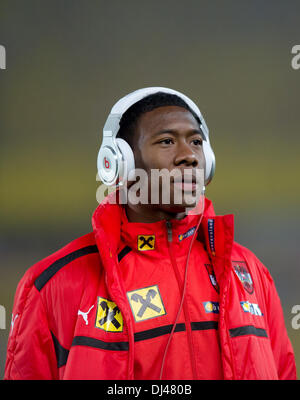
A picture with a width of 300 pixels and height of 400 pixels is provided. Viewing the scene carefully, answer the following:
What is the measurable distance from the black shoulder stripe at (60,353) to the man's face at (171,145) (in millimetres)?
403

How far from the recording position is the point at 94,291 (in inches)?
40.6

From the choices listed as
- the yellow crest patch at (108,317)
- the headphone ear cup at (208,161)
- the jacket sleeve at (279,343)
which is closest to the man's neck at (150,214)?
the headphone ear cup at (208,161)

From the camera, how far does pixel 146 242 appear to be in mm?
1095

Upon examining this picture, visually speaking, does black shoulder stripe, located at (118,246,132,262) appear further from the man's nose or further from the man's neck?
the man's nose

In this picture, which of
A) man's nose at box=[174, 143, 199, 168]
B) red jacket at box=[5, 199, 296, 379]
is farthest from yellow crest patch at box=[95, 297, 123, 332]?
man's nose at box=[174, 143, 199, 168]

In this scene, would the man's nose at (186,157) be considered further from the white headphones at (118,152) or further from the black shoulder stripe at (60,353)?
the black shoulder stripe at (60,353)

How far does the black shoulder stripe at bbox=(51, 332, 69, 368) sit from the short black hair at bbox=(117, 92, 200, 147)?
527mm

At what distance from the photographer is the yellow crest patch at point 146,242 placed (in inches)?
43.0

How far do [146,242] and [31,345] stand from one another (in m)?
0.36

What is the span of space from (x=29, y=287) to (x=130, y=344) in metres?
0.30

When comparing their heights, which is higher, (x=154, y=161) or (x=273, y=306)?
(x=154, y=161)

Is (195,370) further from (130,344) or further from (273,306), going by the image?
(273,306)

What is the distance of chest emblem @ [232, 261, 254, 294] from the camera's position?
1.11 m
